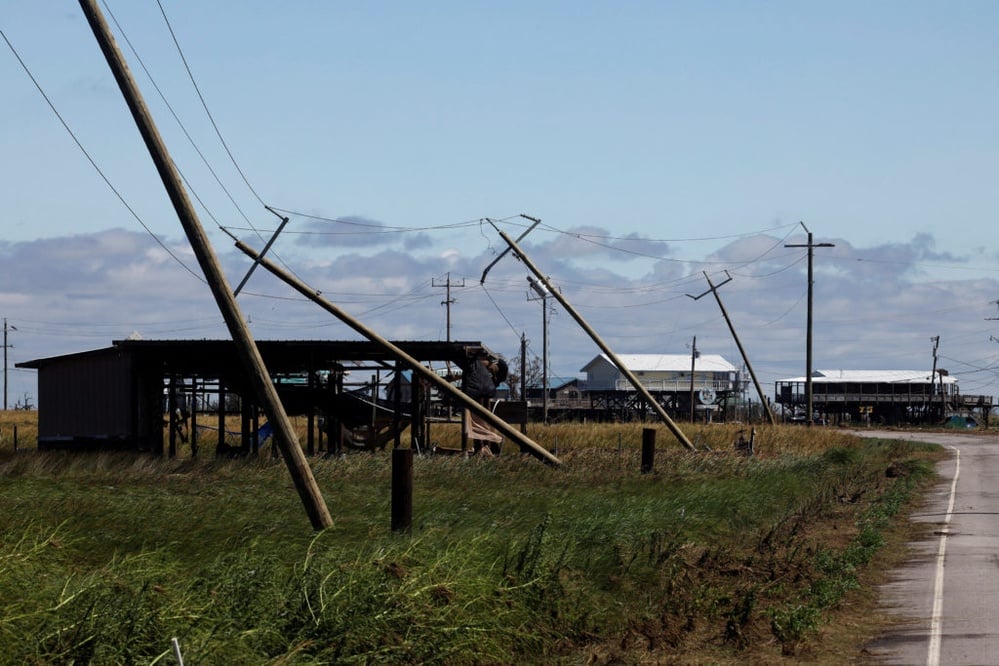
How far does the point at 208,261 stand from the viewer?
14.6m

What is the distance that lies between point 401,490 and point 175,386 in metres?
22.0

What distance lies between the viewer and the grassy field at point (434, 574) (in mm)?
9312

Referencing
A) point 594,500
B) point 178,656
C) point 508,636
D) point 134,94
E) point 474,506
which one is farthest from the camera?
point 594,500

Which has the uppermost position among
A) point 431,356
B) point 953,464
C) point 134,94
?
point 134,94

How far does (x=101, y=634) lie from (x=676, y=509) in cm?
1222

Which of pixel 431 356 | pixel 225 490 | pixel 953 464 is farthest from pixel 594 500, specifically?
pixel 953 464

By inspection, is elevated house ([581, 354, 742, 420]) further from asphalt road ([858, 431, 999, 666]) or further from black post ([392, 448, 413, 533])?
black post ([392, 448, 413, 533])

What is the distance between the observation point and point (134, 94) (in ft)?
47.3

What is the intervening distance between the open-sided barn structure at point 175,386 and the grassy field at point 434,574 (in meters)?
9.66

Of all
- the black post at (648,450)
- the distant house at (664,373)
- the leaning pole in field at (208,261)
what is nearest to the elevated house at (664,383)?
the distant house at (664,373)

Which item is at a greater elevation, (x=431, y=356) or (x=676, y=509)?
(x=431, y=356)

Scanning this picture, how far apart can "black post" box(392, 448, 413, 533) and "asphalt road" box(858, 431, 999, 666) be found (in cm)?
523

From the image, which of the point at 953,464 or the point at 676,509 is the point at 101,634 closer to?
the point at 676,509

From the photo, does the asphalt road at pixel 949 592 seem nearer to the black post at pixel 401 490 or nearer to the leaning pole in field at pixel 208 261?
the black post at pixel 401 490
